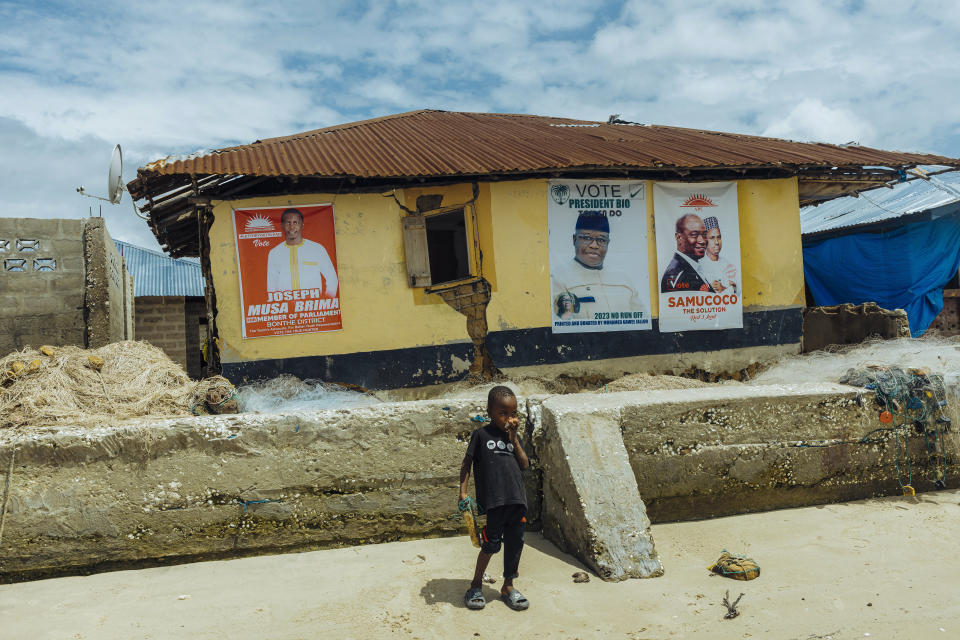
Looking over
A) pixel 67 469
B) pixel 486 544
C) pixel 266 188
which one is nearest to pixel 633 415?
pixel 486 544

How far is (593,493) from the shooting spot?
13.0 ft

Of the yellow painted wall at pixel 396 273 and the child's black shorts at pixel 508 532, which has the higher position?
the yellow painted wall at pixel 396 273

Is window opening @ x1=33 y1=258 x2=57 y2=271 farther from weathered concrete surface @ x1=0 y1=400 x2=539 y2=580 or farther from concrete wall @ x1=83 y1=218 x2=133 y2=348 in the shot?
weathered concrete surface @ x1=0 y1=400 x2=539 y2=580

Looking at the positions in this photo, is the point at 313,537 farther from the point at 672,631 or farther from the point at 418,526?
the point at 672,631

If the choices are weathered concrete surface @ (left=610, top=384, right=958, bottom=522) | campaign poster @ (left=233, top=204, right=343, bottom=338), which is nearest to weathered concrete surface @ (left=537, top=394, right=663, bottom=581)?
weathered concrete surface @ (left=610, top=384, right=958, bottom=522)

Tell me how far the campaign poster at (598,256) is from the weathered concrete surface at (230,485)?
3.45 meters

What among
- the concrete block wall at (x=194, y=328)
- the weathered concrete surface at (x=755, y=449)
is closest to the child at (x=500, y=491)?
the weathered concrete surface at (x=755, y=449)

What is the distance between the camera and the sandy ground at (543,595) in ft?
10.5

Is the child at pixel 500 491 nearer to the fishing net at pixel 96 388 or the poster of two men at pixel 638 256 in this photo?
the fishing net at pixel 96 388

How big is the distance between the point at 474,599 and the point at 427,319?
4.17m

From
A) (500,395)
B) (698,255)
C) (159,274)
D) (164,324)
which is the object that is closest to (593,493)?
(500,395)

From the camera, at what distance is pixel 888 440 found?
16.3 feet

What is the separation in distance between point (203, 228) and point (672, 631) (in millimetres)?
6080

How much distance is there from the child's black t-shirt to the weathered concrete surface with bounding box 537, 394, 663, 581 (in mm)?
579
